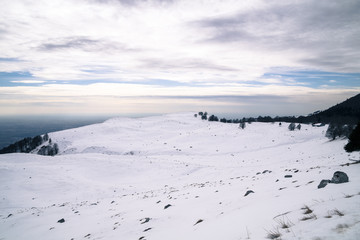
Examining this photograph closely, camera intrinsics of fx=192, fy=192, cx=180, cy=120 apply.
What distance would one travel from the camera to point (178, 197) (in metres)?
18.2

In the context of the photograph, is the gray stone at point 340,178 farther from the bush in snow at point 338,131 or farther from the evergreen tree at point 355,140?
the bush in snow at point 338,131

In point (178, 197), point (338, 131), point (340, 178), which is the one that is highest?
point (340, 178)

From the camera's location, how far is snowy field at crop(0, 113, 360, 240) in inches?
242

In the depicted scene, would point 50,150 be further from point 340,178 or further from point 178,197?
point 340,178

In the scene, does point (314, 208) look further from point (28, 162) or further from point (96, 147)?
point (96, 147)

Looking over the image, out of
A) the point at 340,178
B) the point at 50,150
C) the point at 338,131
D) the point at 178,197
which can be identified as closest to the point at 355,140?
the point at 340,178

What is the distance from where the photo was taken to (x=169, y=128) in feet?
373

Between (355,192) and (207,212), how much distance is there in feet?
22.6

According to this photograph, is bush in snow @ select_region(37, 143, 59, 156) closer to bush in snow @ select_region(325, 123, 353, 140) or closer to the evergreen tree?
the evergreen tree

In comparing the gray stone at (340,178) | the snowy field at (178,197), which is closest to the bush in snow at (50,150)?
the snowy field at (178,197)

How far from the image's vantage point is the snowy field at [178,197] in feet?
20.1

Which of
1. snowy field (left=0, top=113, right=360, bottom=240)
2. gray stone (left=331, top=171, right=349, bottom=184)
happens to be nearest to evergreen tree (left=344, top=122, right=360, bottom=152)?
snowy field (left=0, top=113, right=360, bottom=240)

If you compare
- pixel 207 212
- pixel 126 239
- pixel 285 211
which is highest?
pixel 285 211

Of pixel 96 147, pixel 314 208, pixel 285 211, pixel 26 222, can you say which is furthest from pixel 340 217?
pixel 96 147
